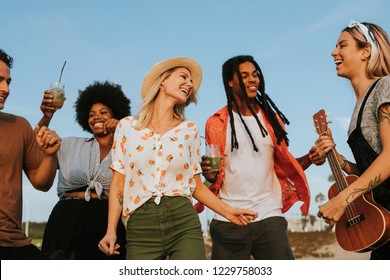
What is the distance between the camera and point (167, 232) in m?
4.73

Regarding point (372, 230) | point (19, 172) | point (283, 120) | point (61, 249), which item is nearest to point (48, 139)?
point (19, 172)

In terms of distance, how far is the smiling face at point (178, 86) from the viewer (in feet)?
17.2

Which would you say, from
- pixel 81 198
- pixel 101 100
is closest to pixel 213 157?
pixel 81 198

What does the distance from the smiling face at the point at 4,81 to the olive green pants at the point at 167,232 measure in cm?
151

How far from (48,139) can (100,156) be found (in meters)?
2.12

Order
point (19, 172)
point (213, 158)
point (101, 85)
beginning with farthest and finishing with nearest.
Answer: point (101, 85)
point (213, 158)
point (19, 172)

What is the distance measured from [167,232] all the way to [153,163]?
572 millimetres

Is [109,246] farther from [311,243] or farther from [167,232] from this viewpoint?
[311,243]

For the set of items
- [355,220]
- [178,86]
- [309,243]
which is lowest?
[355,220]

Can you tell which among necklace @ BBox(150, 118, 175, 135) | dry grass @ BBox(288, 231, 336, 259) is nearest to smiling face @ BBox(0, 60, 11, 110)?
necklace @ BBox(150, 118, 175, 135)

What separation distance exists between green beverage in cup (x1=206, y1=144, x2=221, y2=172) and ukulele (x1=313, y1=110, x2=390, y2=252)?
4.06ft

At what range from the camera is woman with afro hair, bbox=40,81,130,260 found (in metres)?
6.61
